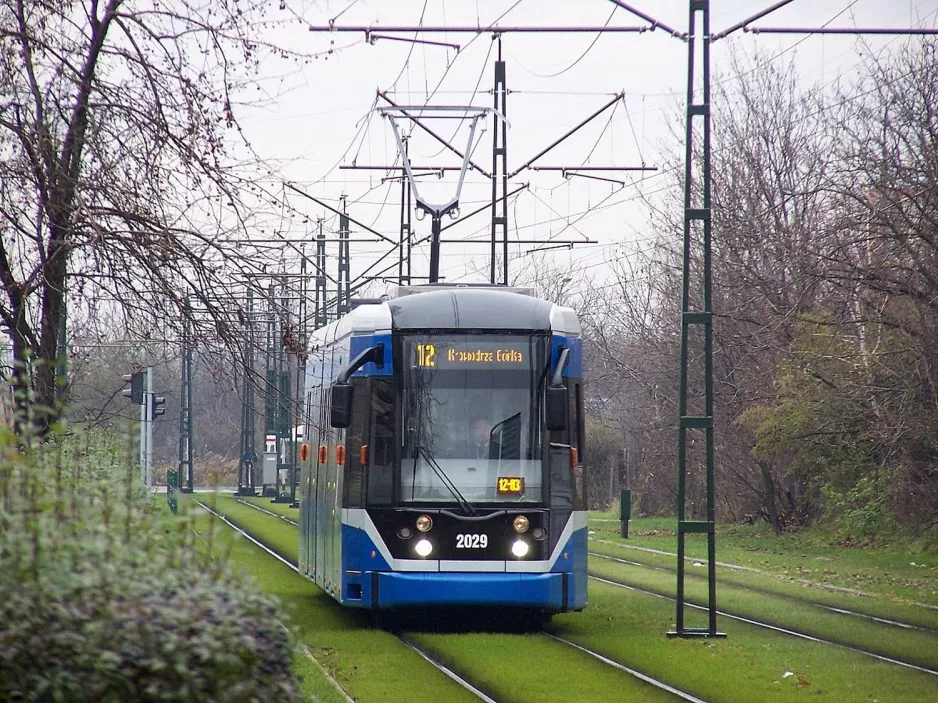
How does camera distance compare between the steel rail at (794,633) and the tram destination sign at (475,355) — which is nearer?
the steel rail at (794,633)

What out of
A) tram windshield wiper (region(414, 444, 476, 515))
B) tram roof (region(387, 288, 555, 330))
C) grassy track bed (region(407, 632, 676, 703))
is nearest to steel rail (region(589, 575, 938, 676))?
grassy track bed (region(407, 632, 676, 703))

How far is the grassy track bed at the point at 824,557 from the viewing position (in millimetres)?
21859

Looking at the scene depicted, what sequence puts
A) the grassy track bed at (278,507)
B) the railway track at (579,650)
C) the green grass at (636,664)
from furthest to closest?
the grassy track bed at (278,507), the green grass at (636,664), the railway track at (579,650)

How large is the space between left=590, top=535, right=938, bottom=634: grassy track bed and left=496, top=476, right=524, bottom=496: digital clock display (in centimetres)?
458

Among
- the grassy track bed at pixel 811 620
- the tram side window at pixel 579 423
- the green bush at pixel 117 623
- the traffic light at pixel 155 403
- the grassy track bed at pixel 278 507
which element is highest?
the traffic light at pixel 155 403

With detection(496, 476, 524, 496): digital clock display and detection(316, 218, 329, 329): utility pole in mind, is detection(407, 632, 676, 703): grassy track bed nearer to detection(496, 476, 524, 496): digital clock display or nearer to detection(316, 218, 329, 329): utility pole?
detection(496, 476, 524, 496): digital clock display

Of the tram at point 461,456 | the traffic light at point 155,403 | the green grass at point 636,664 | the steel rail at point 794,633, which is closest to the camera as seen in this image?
the green grass at point 636,664

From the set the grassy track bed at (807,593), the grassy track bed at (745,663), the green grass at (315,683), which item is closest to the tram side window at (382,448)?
the green grass at (315,683)

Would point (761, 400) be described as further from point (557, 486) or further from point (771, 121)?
point (557, 486)

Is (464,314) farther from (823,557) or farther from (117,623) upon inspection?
(823,557)

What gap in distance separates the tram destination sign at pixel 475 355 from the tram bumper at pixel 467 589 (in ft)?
6.58

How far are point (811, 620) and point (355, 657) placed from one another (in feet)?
18.9

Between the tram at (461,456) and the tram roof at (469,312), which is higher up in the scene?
the tram roof at (469,312)

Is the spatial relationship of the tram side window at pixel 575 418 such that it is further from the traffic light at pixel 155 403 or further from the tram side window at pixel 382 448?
the traffic light at pixel 155 403
